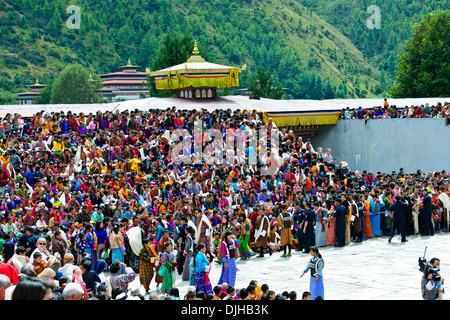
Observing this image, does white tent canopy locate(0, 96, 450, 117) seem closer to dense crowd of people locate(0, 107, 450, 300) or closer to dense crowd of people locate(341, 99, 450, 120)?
dense crowd of people locate(341, 99, 450, 120)

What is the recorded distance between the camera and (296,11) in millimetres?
110500

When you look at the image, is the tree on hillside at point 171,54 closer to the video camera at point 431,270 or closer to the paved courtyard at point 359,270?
the paved courtyard at point 359,270

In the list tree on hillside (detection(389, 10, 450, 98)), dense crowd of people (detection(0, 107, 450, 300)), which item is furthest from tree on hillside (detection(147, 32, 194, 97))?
dense crowd of people (detection(0, 107, 450, 300))

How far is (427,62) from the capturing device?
40.8 m

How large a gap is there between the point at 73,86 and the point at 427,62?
45.4 meters

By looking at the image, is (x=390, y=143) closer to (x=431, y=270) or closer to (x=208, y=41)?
(x=431, y=270)

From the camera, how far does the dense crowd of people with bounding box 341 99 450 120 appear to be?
85.9ft

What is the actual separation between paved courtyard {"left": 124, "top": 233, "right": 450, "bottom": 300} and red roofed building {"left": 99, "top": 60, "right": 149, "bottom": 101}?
72976 mm

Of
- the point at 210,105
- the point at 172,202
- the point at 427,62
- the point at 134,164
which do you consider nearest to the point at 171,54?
the point at 427,62

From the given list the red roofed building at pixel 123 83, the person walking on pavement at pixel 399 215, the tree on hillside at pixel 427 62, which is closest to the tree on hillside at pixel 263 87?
the tree on hillside at pixel 427 62

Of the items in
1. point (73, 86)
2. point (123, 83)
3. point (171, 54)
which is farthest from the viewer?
point (123, 83)
